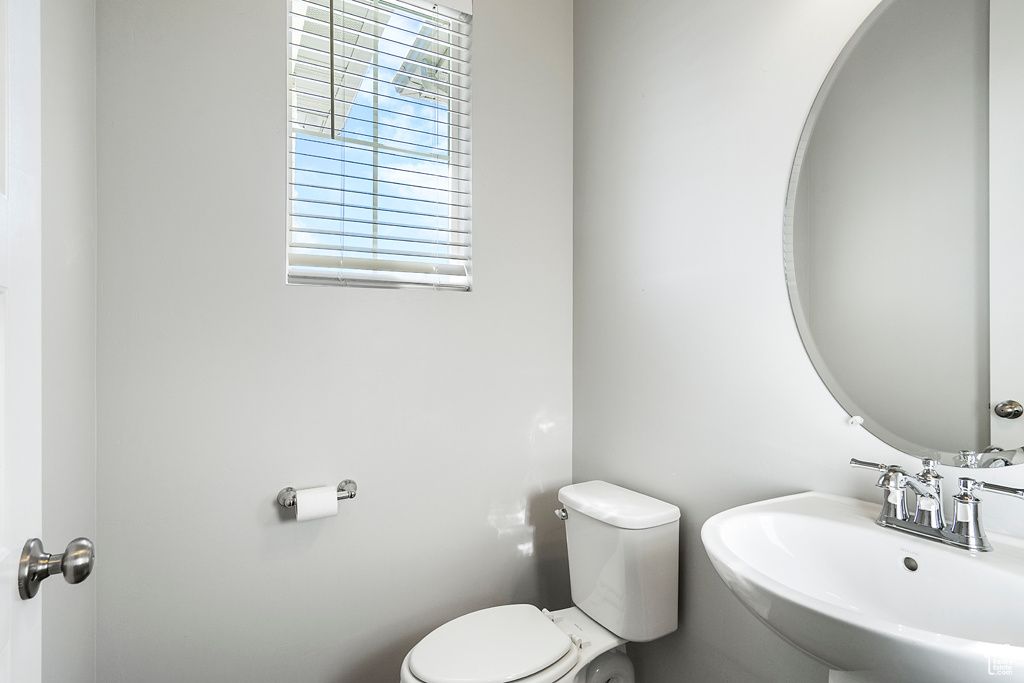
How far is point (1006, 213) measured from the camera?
2.93ft

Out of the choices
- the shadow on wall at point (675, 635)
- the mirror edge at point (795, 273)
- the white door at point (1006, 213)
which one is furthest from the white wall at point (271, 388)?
the white door at point (1006, 213)

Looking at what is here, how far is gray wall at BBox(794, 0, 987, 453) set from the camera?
938 mm

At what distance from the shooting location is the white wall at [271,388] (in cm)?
127

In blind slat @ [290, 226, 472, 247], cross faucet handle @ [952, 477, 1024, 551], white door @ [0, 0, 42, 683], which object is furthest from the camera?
blind slat @ [290, 226, 472, 247]

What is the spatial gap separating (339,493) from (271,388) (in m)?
0.34

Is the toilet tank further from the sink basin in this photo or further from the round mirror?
the round mirror

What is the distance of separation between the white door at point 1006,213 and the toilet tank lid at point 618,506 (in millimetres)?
714

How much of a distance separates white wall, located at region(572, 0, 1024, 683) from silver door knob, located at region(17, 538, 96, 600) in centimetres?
127

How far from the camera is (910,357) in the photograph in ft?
3.35

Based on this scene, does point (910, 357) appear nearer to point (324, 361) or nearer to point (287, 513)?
point (324, 361)

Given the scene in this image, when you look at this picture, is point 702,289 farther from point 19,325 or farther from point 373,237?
point 19,325

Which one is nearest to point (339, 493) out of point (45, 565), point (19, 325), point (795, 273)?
point (45, 565)

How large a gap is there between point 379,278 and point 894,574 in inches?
54.6

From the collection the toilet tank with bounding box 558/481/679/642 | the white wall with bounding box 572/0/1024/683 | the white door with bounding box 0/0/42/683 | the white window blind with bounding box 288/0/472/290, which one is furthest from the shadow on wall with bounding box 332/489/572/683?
the white door with bounding box 0/0/42/683
